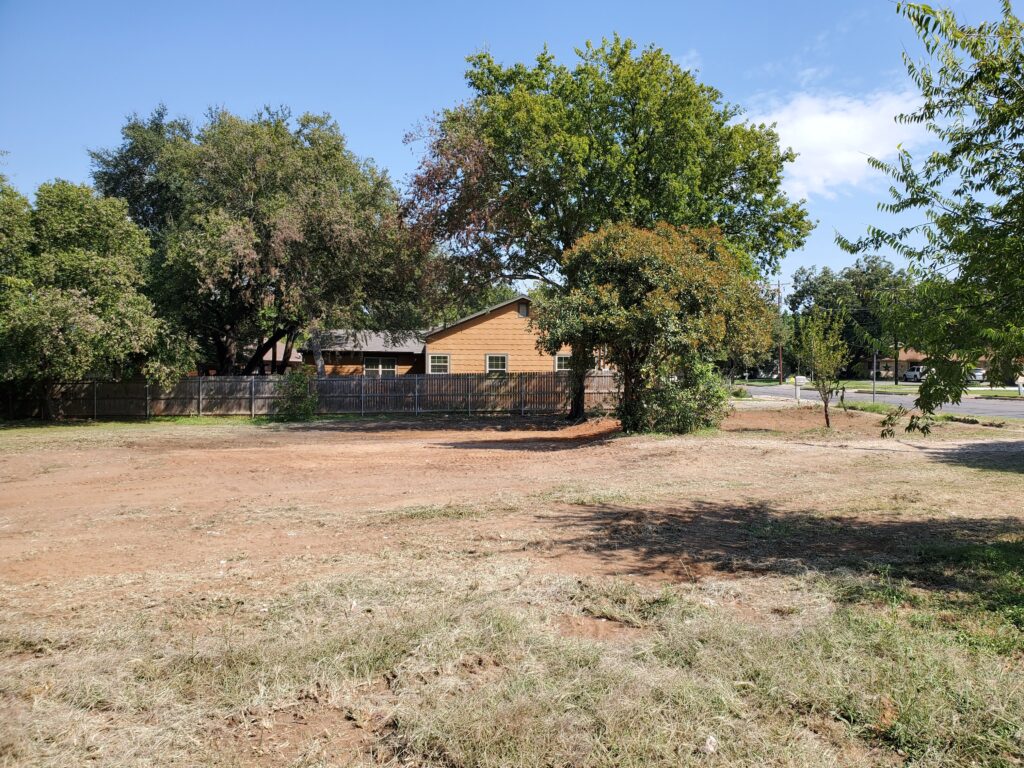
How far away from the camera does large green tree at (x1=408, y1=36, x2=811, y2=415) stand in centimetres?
2162

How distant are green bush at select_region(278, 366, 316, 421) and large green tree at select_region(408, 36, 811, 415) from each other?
8.22m

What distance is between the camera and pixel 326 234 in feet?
90.6

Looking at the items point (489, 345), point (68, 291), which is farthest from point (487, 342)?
point (68, 291)

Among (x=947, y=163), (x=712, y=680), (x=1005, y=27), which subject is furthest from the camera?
(x=947, y=163)

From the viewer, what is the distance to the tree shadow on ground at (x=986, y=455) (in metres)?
12.0

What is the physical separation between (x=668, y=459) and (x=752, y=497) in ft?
12.2

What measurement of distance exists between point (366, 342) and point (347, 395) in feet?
43.3

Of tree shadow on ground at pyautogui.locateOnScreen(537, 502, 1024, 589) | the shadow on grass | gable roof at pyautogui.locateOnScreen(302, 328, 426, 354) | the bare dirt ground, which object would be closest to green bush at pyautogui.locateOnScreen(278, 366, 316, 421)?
the shadow on grass

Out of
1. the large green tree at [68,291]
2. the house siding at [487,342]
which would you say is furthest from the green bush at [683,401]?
the large green tree at [68,291]

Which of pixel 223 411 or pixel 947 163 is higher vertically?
pixel 947 163

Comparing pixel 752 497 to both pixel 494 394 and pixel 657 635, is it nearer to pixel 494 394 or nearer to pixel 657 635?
pixel 657 635

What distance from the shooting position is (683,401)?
17297mm

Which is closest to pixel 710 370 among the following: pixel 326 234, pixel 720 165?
pixel 720 165

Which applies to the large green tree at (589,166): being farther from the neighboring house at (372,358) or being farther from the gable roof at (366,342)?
the neighboring house at (372,358)
